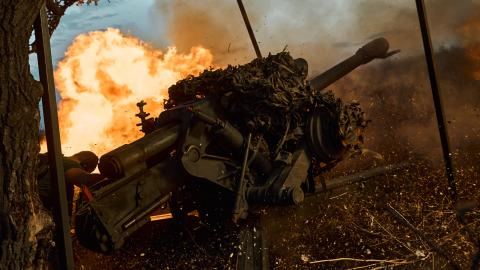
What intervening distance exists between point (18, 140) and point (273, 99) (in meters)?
3.75

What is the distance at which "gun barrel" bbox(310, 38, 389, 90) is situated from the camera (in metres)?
8.08

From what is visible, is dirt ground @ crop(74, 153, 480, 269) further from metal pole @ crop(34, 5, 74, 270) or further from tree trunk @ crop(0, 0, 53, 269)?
tree trunk @ crop(0, 0, 53, 269)

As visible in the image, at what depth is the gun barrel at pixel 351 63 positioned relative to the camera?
8078 mm

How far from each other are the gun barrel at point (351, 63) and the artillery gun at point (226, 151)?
2.82 ft

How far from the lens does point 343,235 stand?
23.4 feet

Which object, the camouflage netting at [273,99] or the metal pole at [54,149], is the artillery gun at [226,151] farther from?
the metal pole at [54,149]

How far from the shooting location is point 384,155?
11.2 metres

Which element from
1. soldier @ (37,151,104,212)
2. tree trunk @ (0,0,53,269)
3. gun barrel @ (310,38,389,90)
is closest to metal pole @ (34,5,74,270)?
tree trunk @ (0,0,53,269)

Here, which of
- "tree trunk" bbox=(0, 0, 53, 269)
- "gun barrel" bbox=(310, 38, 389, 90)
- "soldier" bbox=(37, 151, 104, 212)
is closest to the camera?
"tree trunk" bbox=(0, 0, 53, 269)

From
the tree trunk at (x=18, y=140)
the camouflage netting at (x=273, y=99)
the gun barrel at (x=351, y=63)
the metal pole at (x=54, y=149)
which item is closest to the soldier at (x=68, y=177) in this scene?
the camouflage netting at (x=273, y=99)

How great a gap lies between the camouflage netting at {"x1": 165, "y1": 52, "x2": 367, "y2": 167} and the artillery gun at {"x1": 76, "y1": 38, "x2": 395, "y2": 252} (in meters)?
0.01

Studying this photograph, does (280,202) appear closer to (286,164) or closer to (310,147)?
(286,164)

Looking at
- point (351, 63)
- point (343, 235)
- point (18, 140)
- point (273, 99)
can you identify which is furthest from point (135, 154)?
point (351, 63)

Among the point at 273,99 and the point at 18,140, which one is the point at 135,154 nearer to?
the point at 273,99
